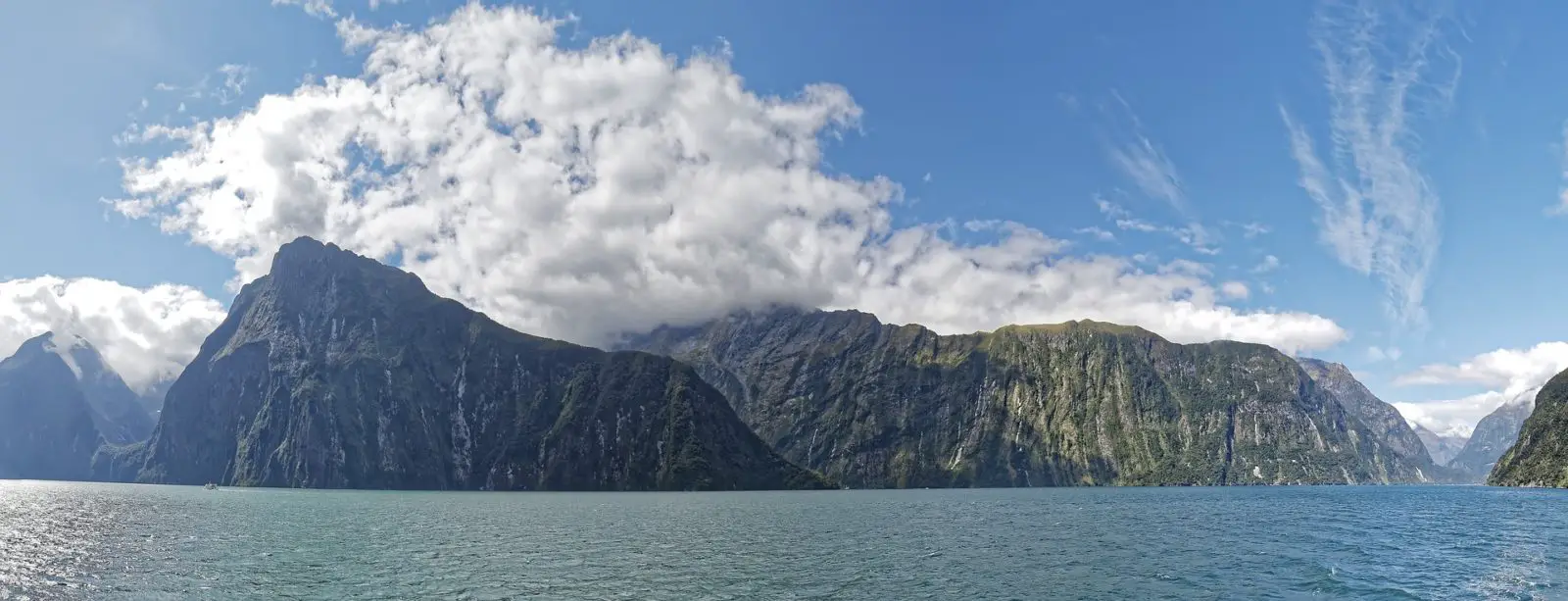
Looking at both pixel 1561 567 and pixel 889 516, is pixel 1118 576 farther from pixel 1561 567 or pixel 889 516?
pixel 889 516

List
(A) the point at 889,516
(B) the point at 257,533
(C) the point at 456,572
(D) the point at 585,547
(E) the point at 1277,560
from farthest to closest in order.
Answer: (A) the point at 889,516, (B) the point at 257,533, (D) the point at 585,547, (E) the point at 1277,560, (C) the point at 456,572

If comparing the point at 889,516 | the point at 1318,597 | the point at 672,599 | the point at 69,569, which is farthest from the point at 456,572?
the point at 889,516

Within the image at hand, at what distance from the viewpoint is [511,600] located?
196 feet

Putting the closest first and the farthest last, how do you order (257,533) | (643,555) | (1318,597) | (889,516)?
(1318,597) < (643,555) < (257,533) < (889,516)

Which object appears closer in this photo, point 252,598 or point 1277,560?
point 252,598

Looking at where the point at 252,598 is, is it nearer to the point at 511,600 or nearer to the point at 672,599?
the point at 511,600

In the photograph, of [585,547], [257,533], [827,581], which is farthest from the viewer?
[257,533]

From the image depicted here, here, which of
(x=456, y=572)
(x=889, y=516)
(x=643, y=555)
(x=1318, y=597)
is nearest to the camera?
(x=1318, y=597)

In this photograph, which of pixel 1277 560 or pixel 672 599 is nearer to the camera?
pixel 672 599

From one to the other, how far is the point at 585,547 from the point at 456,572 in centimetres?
2645

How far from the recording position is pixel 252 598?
59.9 m

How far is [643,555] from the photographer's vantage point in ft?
293

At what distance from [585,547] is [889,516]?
8068cm

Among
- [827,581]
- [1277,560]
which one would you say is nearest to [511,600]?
[827,581]
